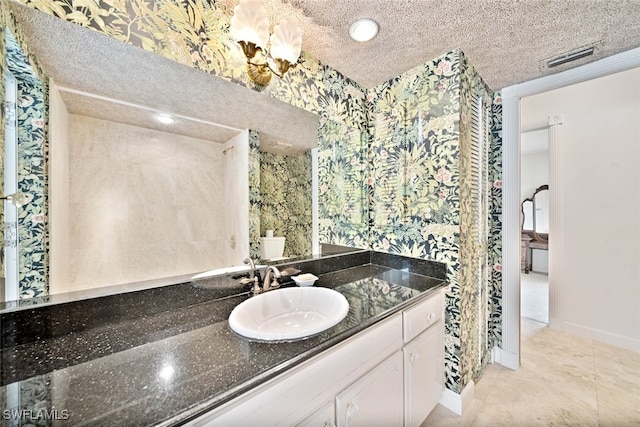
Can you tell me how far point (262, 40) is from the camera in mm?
1067

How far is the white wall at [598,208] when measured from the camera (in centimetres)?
206

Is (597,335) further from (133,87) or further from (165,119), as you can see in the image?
(133,87)

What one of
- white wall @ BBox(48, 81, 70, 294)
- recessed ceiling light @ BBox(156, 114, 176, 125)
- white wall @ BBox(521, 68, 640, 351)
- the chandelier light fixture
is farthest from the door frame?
white wall @ BBox(48, 81, 70, 294)

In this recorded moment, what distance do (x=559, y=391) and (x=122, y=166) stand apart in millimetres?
2799

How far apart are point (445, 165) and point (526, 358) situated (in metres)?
1.86

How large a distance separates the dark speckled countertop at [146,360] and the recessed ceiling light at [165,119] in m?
0.67

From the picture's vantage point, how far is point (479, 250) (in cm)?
171

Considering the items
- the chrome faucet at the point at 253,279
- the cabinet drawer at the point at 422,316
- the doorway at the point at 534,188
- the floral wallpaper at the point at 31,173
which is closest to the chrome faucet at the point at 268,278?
the chrome faucet at the point at 253,279

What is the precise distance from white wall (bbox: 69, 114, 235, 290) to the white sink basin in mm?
286

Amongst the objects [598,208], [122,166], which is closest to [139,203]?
[122,166]

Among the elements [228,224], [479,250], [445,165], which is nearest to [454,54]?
[445,165]

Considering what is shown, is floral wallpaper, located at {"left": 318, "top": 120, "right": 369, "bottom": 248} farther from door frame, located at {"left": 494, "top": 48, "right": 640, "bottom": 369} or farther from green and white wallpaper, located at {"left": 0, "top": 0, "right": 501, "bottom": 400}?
door frame, located at {"left": 494, "top": 48, "right": 640, "bottom": 369}

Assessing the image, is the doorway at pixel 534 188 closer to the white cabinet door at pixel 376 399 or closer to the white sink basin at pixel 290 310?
the white cabinet door at pixel 376 399

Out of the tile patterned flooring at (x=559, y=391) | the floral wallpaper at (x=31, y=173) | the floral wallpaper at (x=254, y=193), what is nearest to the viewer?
the floral wallpaper at (x=31, y=173)
